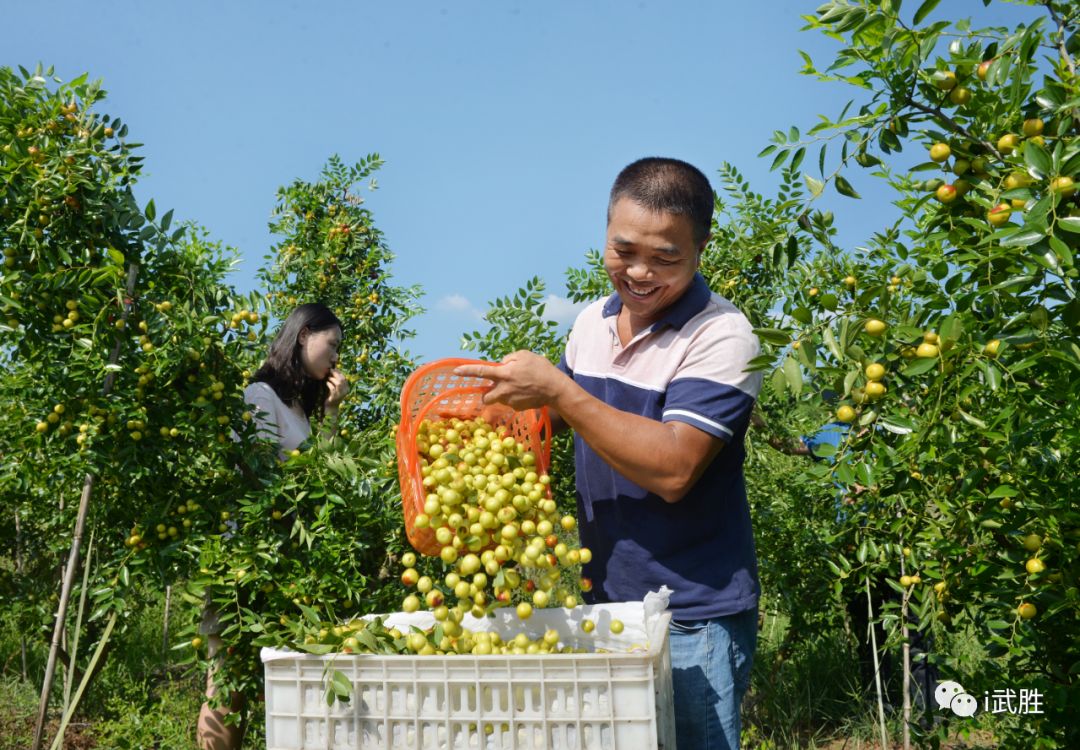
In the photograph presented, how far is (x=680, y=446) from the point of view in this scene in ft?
5.65

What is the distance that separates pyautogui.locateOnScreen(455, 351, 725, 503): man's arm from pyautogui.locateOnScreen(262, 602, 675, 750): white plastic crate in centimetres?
27

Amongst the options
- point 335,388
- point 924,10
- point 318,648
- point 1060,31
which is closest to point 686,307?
point 924,10

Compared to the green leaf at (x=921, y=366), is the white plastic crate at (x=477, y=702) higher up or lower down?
lower down

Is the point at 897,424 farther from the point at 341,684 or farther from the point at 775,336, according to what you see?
the point at 341,684

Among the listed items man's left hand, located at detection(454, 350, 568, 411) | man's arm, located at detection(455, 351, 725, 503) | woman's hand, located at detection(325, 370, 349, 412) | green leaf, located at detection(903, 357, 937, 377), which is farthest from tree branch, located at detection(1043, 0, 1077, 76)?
woman's hand, located at detection(325, 370, 349, 412)

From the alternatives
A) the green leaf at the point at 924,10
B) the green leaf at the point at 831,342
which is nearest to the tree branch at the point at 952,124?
the green leaf at the point at 924,10

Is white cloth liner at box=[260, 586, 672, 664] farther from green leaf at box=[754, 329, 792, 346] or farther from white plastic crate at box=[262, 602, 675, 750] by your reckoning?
green leaf at box=[754, 329, 792, 346]

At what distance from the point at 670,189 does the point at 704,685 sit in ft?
3.41

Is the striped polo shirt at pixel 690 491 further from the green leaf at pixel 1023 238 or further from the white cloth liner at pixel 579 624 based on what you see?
the green leaf at pixel 1023 238

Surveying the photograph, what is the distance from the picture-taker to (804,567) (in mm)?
3598

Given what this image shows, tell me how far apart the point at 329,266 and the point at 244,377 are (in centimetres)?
208

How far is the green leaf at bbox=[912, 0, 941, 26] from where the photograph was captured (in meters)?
1.53

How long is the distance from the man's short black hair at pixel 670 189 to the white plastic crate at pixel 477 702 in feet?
2.66

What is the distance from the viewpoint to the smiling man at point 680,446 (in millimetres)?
1757
